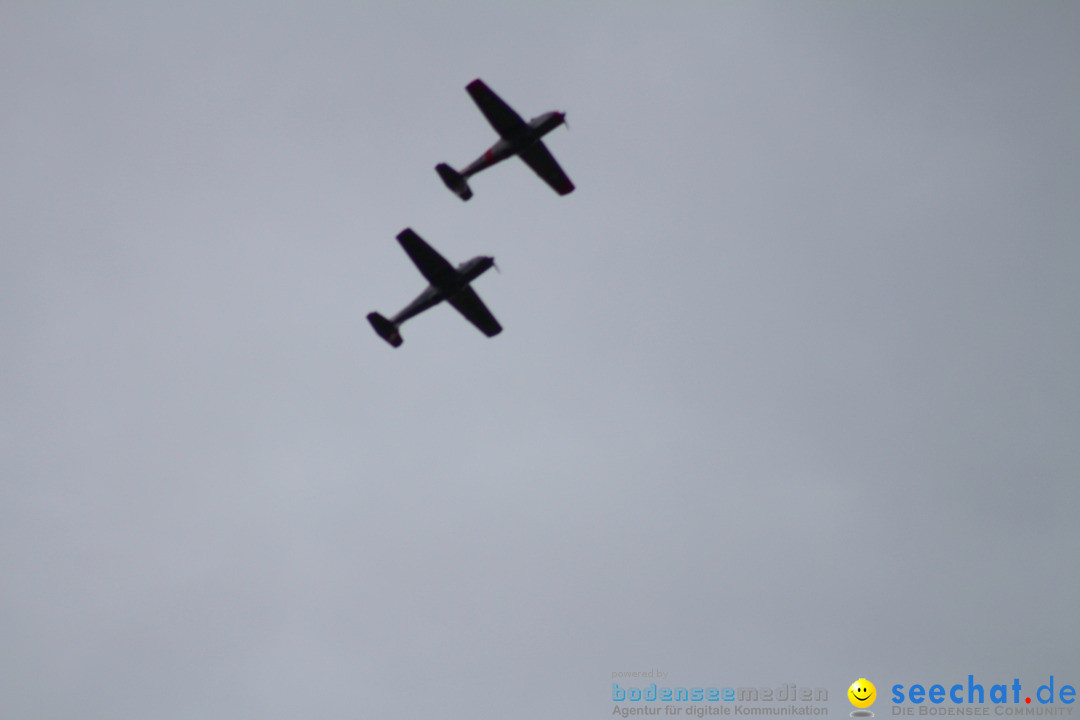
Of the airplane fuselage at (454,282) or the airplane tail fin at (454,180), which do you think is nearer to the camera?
the airplane fuselage at (454,282)

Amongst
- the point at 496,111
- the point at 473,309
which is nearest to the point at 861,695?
the point at 473,309

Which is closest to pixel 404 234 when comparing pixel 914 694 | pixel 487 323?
pixel 487 323

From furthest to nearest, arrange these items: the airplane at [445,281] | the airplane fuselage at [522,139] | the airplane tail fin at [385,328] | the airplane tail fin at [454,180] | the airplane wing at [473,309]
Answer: the airplane tail fin at [385,328], the airplane wing at [473,309], the airplane tail fin at [454,180], the airplane at [445,281], the airplane fuselage at [522,139]

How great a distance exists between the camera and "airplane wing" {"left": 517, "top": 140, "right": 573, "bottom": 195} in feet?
131

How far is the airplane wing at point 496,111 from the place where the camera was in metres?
38.5

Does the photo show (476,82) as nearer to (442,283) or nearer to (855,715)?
(442,283)

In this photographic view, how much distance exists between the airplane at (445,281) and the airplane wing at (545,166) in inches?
198

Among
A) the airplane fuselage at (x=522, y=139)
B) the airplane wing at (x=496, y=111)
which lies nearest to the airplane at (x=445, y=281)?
the airplane fuselage at (x=522, y=139)

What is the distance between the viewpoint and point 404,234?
38.8m

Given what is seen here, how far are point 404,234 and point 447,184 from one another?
3912 mm

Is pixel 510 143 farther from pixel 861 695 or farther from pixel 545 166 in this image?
pixel 861 695

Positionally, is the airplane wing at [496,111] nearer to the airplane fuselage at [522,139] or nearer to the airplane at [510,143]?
the airplane at [510,143]

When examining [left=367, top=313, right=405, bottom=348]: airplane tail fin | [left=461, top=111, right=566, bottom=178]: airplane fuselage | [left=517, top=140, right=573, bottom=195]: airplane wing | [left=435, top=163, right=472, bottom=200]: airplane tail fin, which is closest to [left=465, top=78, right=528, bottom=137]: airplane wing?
[left=461, top=111, right=566, bottom=178]: airplane fuselage

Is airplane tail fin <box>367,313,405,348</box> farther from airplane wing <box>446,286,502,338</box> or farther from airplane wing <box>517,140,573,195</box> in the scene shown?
airplane wing <box>517,140,573,195</box>
